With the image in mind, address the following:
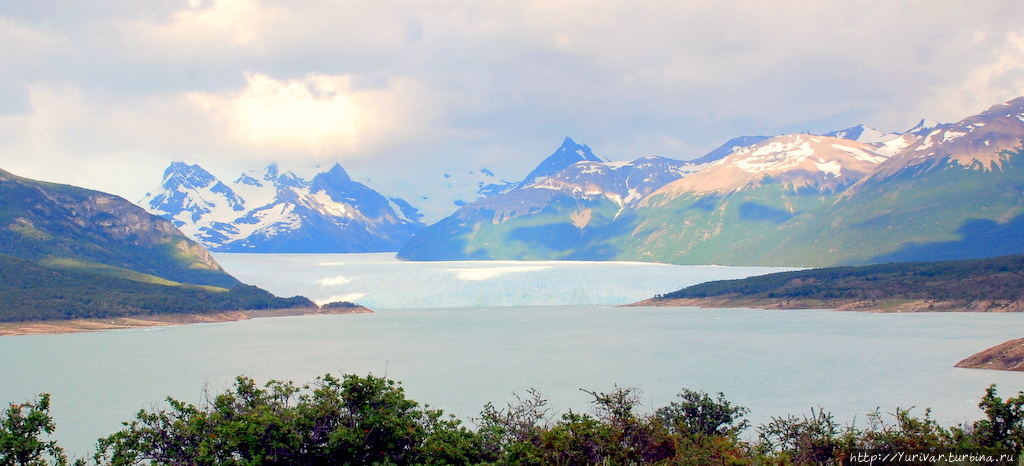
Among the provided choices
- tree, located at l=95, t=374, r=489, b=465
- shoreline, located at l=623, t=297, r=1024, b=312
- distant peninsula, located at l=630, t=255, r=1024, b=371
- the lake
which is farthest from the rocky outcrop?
distant peninsula, located at l=630, t=255, r=1024, b=371

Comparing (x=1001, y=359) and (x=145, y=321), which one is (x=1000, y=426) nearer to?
(x=1001, y=359)

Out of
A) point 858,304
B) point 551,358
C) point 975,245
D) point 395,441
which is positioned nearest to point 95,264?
point 551,358

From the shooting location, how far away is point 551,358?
243ft

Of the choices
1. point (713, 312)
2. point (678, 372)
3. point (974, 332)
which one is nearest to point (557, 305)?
point (713, 312)

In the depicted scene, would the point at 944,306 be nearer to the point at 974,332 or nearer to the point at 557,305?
the point at 974,332

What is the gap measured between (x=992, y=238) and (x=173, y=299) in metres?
170

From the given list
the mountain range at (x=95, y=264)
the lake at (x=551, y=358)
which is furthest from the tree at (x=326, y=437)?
the mountain range at (x=95, y=264)

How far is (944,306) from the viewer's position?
118 meters

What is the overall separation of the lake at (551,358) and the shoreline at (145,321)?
2995mm

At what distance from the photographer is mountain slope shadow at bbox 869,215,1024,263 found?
7269 inches

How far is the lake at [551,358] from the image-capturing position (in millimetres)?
49656

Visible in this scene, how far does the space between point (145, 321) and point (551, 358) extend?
70.5 meters

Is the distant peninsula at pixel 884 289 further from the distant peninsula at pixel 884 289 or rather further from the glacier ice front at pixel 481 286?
the glacier ice front at pixel 481 286

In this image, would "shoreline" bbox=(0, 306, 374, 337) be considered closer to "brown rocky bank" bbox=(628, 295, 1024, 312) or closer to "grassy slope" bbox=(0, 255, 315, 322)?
Answer: "grassy slope" bbox=(0, 255, 315, 322)
